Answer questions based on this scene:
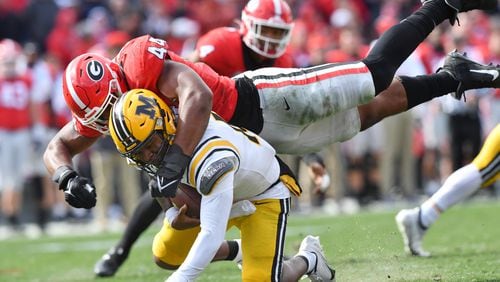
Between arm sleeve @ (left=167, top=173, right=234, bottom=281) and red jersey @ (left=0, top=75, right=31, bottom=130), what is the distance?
21.9 feet

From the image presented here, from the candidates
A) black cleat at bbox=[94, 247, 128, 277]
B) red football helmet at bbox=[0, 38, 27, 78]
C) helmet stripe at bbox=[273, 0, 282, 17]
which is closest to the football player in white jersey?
black cleat at bbox=[94, 247, 128, 277]

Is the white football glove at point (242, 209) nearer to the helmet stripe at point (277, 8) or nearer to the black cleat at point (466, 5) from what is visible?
the black cleat at point (466, 5)

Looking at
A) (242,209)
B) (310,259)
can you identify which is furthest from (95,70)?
(310,259)

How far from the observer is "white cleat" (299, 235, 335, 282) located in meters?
5.15

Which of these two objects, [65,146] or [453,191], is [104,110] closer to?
[65,146]

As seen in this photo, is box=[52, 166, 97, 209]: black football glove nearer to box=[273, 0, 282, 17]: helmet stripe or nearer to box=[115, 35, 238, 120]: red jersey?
box=[115, 35, 238, 120]: red jersey

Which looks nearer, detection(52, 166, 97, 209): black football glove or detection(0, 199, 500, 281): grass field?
detection(52, 166, 97, 209): black football glove

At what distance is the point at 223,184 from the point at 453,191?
226 centimetres

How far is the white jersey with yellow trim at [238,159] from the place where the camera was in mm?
4500

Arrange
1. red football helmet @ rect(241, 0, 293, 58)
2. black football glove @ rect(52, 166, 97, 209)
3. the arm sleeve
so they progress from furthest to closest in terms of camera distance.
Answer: red football helmet @ rect(241, 0, 293, 58), black football glove @ rect(52, 166, 97, 209), the arm sleeve

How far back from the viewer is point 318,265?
514cm

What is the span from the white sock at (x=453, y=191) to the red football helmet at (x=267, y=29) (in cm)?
141

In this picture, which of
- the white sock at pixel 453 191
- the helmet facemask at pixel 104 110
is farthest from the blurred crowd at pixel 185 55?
the helmet facemask at pixel 104 110

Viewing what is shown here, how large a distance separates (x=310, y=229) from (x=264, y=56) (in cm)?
249
